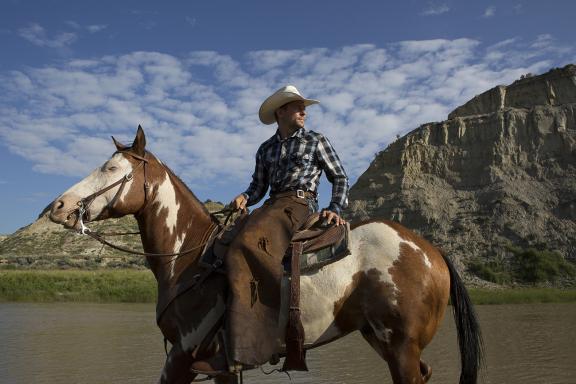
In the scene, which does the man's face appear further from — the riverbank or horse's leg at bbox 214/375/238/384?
the riverbank

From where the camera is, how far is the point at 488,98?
5159 centimetres

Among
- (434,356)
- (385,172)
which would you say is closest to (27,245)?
(385,172)

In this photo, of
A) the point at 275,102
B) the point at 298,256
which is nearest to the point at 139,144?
the point at 275,102

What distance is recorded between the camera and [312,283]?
11.4ft

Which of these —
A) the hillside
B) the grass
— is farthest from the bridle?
the hillside

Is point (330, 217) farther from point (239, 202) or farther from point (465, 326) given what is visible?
point (465, 326)

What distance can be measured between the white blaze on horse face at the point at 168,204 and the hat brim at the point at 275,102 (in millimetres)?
1085

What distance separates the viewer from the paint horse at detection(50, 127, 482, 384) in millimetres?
3352

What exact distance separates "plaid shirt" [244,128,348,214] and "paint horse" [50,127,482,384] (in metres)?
0.39

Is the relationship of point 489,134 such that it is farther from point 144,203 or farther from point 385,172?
point 144,203

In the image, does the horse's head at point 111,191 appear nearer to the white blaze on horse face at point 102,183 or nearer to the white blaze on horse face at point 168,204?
the white blaze on horse face at point 102,183

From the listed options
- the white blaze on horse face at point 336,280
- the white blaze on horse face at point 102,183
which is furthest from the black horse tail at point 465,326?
the white blaze on horse face at point 102,183

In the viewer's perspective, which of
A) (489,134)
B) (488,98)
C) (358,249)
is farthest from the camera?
(488,98)

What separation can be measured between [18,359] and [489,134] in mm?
42961
